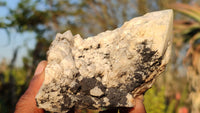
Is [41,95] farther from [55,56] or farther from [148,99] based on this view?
[148,99]

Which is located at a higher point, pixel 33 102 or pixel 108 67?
pixel 108 67

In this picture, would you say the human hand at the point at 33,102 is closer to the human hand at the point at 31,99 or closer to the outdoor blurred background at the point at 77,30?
the human hand at the point at 31,99

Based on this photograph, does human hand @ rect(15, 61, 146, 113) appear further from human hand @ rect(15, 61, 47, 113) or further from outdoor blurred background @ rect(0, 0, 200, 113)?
outdoor blurred background @ rect(0, 0, 200, 113)

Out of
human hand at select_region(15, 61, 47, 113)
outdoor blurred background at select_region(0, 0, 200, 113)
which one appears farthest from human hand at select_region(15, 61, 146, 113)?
outdoor blurred background at select_region(0, 0, 200, 113)

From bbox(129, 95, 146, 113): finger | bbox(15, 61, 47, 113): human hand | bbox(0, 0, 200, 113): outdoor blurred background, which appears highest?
bbox(0, 0, 200, 113): outdoor blurred background

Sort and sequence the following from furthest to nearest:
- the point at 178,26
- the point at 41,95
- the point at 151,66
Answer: the point at 178,26 → the point at 151,66 → the point at 41,95

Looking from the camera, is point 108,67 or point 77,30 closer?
point 108,67

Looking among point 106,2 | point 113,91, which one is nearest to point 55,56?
point 113,91

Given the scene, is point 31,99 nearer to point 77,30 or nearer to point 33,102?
point 33,102

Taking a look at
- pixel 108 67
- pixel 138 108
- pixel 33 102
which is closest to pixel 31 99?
pixel 33 102
